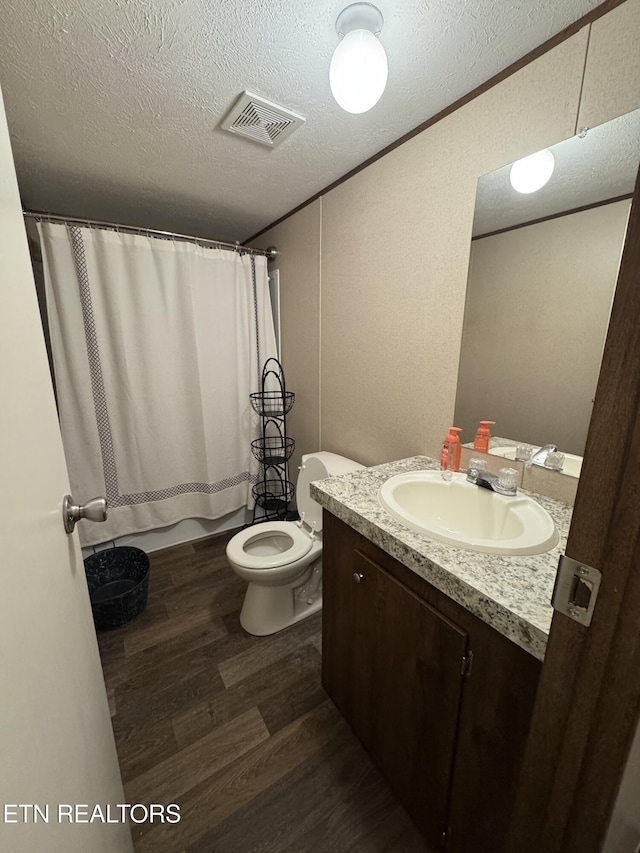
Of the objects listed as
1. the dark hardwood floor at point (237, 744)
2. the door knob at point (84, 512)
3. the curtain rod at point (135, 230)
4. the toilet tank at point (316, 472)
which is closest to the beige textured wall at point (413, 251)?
the toilet tank at point (316, 472)

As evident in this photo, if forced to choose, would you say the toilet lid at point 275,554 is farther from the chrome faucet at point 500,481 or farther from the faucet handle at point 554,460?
the faucet handle at point 554,460

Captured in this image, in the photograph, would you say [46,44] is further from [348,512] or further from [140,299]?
[348,512]

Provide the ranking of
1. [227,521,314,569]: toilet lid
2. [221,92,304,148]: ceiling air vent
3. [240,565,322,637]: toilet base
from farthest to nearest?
[240,565,322,637]: toilet base < [227,521,314,569]: toilet lid < [221,92,304,148]: ceiling air vent

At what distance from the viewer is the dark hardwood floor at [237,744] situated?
95cm

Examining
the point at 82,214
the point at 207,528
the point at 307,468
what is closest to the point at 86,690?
the point at 307,468

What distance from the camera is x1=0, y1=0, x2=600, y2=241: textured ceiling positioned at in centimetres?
85

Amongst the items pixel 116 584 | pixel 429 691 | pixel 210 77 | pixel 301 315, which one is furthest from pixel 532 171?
pixel 116 584

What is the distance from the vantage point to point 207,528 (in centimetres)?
246

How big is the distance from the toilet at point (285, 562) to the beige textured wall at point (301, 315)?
0.45 metres

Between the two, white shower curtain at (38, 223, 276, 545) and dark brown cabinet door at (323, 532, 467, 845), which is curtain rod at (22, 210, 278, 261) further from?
dark brown cabinet door at (323, 532, 467, 845)

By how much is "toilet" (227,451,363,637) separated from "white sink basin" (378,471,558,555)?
1.56ft

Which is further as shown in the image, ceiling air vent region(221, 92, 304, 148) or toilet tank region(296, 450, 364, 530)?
toilet tank region(296, 450, 364, 530)

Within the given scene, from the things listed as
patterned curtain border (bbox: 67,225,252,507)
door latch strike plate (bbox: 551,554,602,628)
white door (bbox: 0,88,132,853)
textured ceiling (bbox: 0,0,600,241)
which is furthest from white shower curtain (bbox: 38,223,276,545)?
door latch strike plate (bbox: 551,554,602,628)

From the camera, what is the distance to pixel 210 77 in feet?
3.43
